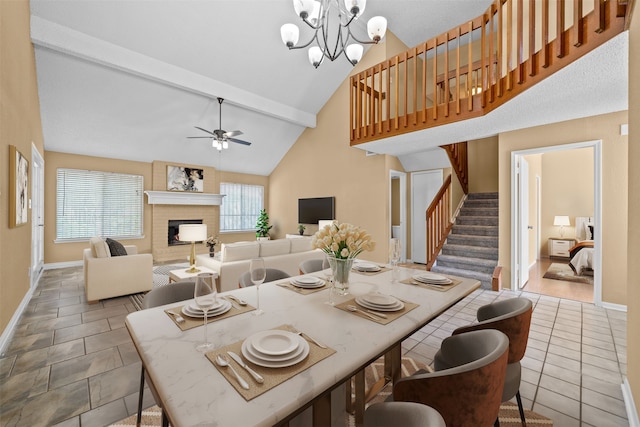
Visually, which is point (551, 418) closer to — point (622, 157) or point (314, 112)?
point (622, 157)

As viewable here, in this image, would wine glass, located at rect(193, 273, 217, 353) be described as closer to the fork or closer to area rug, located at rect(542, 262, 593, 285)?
the fork

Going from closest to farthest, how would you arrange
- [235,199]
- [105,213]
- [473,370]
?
[473,370], [105,213], [235,199]

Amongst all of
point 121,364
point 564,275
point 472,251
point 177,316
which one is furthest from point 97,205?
point 564,275

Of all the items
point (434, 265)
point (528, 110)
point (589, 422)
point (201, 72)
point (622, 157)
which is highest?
point (201, 72)

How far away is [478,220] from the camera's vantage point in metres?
5.23

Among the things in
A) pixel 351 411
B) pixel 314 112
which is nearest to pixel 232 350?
pixel 351 411

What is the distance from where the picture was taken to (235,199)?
8.12 m

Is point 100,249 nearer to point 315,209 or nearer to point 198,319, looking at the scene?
point 198,319

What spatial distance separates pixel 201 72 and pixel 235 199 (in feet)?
13.0

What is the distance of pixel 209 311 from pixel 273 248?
2.61m

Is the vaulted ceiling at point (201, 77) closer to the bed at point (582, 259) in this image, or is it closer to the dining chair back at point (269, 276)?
the dining chair back at point (269, 276)

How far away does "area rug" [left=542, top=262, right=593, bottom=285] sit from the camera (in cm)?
451

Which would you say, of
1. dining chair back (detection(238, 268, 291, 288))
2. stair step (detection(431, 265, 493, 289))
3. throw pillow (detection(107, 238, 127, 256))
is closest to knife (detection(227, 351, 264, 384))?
dining chair back (detection(238, 268, 291, 288))

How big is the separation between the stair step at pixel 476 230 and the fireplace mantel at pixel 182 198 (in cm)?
585
